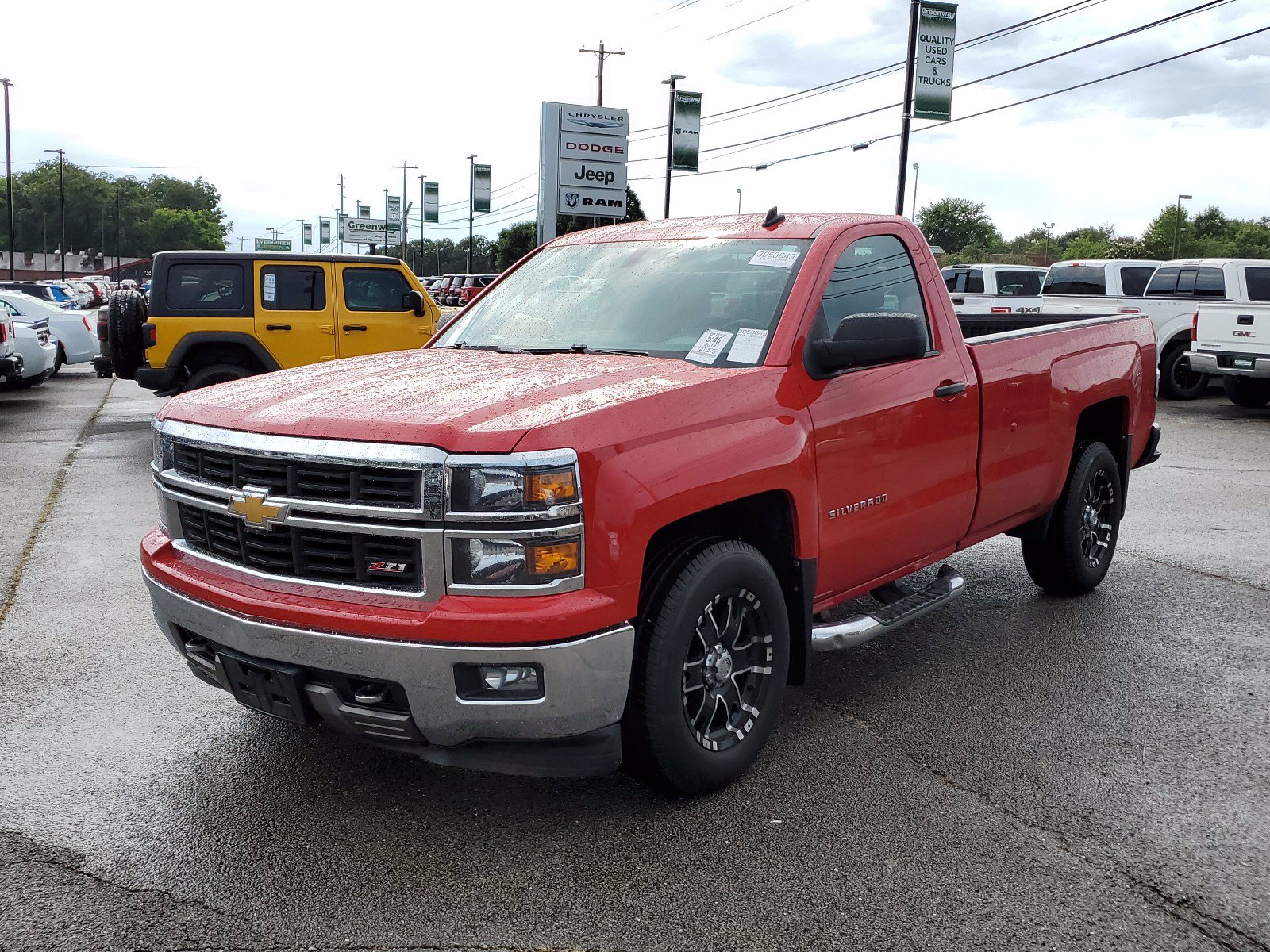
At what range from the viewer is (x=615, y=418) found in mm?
3324

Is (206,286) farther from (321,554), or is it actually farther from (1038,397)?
(321,554)

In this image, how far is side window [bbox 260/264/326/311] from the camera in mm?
12750

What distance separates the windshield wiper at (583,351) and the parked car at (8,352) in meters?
14.1

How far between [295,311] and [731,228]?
361 inches

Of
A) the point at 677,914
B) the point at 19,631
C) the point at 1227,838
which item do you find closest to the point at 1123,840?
the point at 1227,838

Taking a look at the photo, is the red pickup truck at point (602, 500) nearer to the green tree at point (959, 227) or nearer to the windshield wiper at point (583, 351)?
the windshield wiper at point (583, 351)

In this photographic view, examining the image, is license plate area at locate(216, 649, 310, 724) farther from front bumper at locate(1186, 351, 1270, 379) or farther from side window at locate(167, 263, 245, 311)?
front bumper at locate(1186, 351, 1270, 379)

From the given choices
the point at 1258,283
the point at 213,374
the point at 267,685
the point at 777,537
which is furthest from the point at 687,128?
the point at 267,685

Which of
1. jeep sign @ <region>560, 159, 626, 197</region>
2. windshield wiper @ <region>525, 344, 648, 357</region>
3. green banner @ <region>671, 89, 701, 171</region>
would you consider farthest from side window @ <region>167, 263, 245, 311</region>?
green banner @ <region>671, 89, 701, 171</region>

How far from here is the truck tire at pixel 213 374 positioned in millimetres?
12305

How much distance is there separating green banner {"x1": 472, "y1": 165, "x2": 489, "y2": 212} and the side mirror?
4536 centimetres

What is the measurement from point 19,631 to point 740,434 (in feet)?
13.2

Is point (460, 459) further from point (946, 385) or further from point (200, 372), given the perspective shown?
point (200, 372)

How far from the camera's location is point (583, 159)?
22750 millimetres
